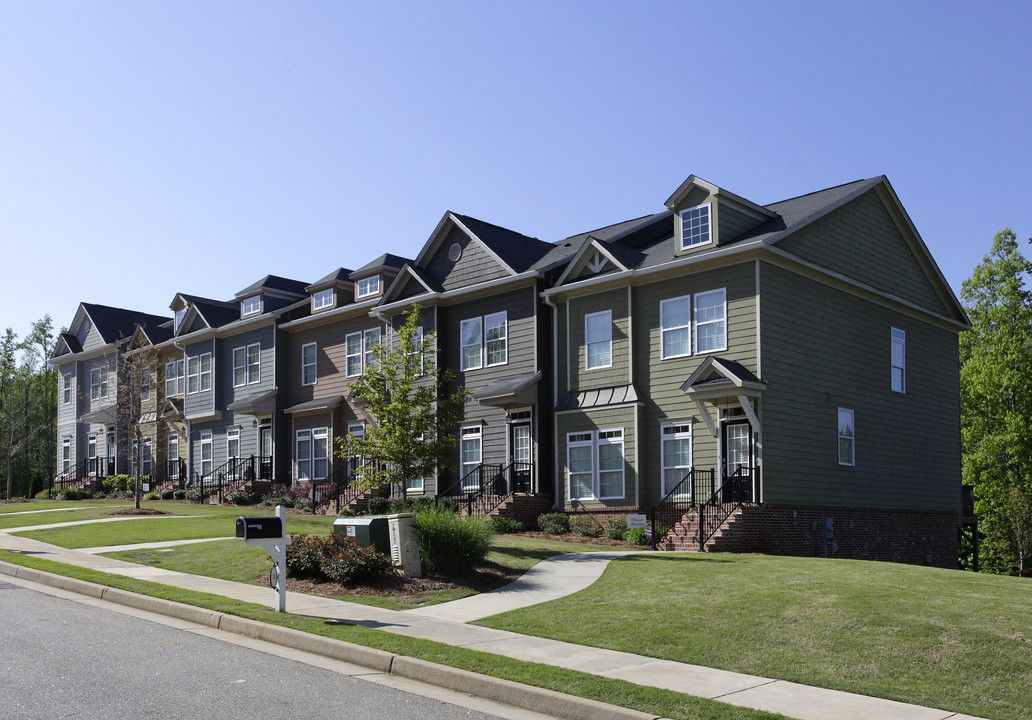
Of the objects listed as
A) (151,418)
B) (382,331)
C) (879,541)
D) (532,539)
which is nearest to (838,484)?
(879,541)

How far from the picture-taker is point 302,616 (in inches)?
490

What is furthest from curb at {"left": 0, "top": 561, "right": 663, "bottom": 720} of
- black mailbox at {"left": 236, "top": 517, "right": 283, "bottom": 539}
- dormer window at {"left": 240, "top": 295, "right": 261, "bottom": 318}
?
dormer window at {"left": 240, "top": 295, "right": 261, "bottom": 318}

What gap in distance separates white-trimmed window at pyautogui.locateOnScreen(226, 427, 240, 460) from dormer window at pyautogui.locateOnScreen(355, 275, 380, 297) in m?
9.40

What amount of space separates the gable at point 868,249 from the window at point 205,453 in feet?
89.9

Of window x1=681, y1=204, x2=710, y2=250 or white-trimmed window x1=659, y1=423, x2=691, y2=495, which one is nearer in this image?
white-trimmed window x1=659, y1=423, x2=691, y2=495

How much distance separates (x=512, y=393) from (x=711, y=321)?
6.02m

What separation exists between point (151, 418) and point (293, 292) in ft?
36.6

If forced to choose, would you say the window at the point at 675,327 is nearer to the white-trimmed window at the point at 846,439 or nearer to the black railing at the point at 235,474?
the white-trimmed window at the point at 846,439

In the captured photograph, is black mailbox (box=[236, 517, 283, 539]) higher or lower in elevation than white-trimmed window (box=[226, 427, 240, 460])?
lower

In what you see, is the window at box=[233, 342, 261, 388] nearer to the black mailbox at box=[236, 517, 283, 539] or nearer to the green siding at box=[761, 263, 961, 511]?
the green siding at box=[761, 263, 961, 511]

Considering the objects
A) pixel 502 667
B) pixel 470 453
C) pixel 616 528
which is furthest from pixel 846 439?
pixel 502 667

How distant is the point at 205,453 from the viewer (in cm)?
4191

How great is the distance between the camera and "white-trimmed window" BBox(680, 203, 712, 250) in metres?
24.6

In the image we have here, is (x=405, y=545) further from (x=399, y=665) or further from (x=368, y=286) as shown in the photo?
(x=368, y=286)
